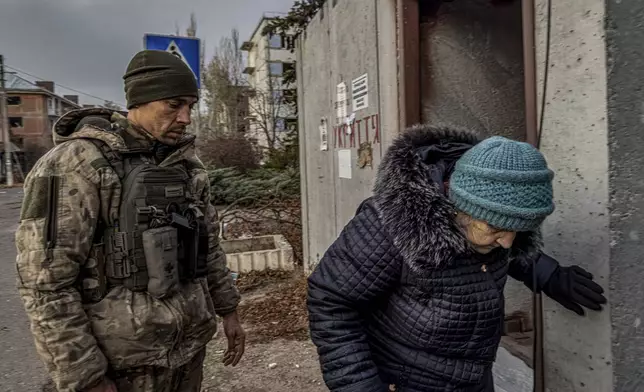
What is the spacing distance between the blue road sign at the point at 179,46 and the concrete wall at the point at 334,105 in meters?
1.24

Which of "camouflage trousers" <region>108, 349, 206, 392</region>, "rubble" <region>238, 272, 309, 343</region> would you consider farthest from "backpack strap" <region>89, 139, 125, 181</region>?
"rubble" <region>238, 272, 309, 343</region>

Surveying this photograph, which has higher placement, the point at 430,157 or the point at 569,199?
the point at 430,157

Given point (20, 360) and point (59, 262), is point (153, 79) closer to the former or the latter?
point (59, 262)

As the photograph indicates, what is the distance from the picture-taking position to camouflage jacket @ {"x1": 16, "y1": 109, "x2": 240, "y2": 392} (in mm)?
1688

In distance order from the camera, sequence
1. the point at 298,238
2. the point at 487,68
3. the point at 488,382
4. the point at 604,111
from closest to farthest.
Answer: the point at 604,111
the point at 488,382
the point at 487,68
the point at 298,238

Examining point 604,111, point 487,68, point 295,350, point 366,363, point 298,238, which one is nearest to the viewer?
point 366,363

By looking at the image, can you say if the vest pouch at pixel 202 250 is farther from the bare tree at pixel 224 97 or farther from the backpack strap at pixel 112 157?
the bare tree at pixel 224 97

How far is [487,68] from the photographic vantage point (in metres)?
3.21

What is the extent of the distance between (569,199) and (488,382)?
2.50 ft

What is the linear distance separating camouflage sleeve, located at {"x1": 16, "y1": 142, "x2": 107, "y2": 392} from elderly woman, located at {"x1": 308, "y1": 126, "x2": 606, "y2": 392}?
0.81m

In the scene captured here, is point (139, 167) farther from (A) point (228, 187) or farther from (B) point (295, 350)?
(A) point (228, 187)

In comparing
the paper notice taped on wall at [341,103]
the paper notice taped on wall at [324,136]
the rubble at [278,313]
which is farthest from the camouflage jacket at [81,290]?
the paper notice taped on wall at [324,136]

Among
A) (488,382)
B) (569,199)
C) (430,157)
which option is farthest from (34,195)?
(569,199)

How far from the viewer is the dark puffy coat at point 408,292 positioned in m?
1.54
